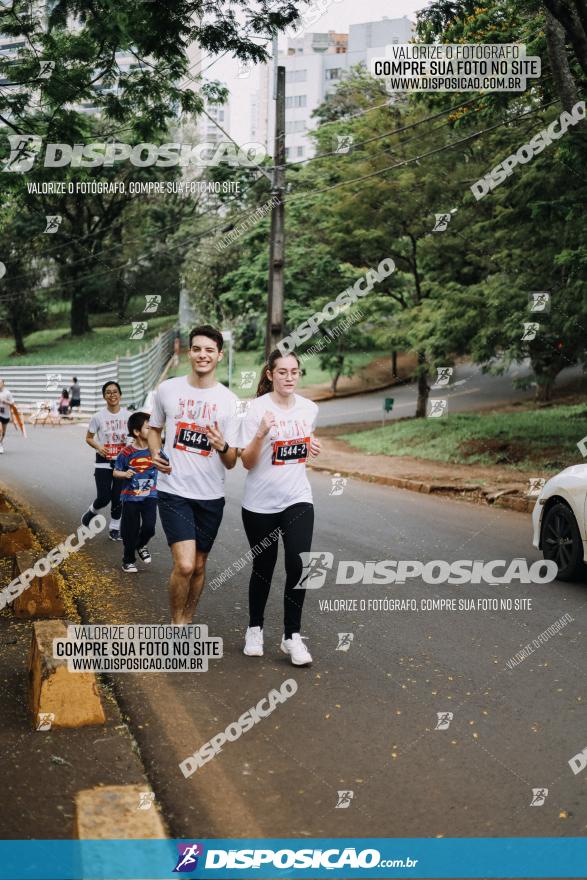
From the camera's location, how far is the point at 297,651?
6.02 m


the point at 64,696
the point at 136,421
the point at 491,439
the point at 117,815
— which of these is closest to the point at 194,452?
the point at 64,696

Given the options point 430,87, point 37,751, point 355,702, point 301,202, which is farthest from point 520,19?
point 301,202

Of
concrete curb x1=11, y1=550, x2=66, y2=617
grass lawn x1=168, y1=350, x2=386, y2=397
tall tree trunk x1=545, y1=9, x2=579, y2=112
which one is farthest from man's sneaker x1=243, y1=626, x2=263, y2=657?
grass lawn x1=168, y1=350, x2=386, y2=397

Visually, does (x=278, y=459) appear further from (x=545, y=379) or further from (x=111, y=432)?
(x=545, y=379)

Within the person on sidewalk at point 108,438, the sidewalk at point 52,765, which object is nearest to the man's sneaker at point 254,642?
the sidewalk at point 52,765

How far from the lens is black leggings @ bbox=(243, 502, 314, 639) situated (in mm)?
6023

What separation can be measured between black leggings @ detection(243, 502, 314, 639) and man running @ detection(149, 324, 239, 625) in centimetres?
31

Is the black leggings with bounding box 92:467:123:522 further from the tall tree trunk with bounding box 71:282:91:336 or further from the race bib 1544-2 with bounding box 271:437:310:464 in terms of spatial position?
the tall tree trunk with bounding box 71:282:91:336

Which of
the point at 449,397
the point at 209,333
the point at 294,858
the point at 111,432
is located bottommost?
the point at 449,397

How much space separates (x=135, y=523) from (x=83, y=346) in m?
47.6

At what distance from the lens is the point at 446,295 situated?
21.9 metres

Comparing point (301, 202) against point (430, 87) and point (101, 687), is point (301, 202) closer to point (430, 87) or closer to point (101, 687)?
point (430, 87)

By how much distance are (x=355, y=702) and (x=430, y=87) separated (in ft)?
42.7

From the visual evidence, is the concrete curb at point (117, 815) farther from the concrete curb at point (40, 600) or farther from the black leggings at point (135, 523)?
the black leggings at point (135, 523)
